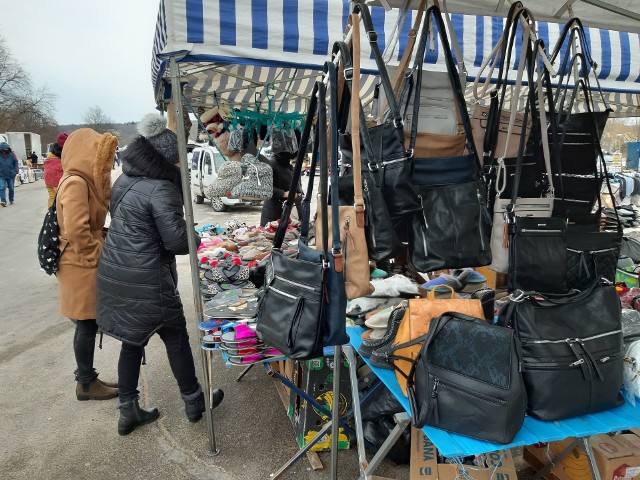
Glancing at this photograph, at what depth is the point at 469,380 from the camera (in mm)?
1505

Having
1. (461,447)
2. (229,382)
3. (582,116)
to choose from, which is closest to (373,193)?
(461,447)

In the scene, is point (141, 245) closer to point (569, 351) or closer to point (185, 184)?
point (185, 184)

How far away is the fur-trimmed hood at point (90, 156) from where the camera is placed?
3072 millimetres

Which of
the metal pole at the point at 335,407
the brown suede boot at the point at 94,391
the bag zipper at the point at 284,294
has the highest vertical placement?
the bag zipper at the point at 284,294

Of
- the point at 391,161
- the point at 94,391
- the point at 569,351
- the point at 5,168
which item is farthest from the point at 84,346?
the point at 5,168

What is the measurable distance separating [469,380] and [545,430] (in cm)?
34

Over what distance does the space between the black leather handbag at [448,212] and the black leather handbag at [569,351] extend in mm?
266

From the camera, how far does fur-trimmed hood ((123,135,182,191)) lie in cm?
268

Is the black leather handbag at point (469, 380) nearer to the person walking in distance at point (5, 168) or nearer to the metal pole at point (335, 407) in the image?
the metal pole at point (335, 407)

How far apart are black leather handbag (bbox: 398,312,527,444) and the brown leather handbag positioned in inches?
4.3

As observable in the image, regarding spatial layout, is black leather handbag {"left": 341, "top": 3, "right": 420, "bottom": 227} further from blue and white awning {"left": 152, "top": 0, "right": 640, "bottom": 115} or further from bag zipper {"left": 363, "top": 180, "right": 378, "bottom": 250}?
blue and white awning {"left": 152, "top": 0, "right": 640, "bottom": 115}

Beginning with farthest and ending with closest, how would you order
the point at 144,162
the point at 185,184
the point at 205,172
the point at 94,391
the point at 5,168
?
the point at 5,168, the point at 205,172, the point at 94,391, the point at 144,162, the point at 185,184

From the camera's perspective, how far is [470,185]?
71.2 inches

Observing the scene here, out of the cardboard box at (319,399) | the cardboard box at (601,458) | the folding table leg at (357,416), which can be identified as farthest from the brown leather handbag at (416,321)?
the cardboard box at (601,458)
